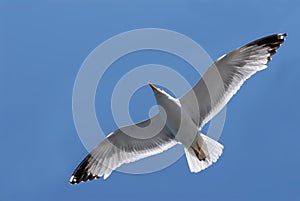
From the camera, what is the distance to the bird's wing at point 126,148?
12891mm

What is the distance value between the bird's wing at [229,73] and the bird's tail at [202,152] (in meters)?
0.48

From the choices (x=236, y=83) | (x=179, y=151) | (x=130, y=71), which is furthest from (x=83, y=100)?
(x=236, y=83)

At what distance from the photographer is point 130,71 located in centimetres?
1266

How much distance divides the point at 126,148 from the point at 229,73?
8.04ft

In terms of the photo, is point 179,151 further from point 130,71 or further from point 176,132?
point 130,71

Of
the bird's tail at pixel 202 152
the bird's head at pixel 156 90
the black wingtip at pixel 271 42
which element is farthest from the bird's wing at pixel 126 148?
the black wingtip at pixel 271 42

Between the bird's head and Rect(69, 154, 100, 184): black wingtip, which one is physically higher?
the bird's head

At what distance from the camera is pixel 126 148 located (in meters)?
13.1

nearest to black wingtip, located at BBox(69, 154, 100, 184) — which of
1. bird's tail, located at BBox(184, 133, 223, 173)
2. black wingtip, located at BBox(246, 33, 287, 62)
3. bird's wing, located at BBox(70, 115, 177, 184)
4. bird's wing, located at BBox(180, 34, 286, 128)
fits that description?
bird's wing, located at BBox(70, 115, 177, 184)

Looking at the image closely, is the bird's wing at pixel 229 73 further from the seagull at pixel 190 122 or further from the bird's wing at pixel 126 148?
the bird's wing at pixel 126 148

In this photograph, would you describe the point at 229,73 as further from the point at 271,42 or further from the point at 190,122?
the point at 190,122

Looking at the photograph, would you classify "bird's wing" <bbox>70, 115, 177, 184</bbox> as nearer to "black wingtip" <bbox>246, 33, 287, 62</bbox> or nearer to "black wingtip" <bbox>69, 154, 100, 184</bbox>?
"black wingtip" <bbox>69, 154, 100, 184</bbox>

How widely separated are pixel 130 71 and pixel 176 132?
→ 1.40 meters

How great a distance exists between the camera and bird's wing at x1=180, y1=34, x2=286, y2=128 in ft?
40.2
